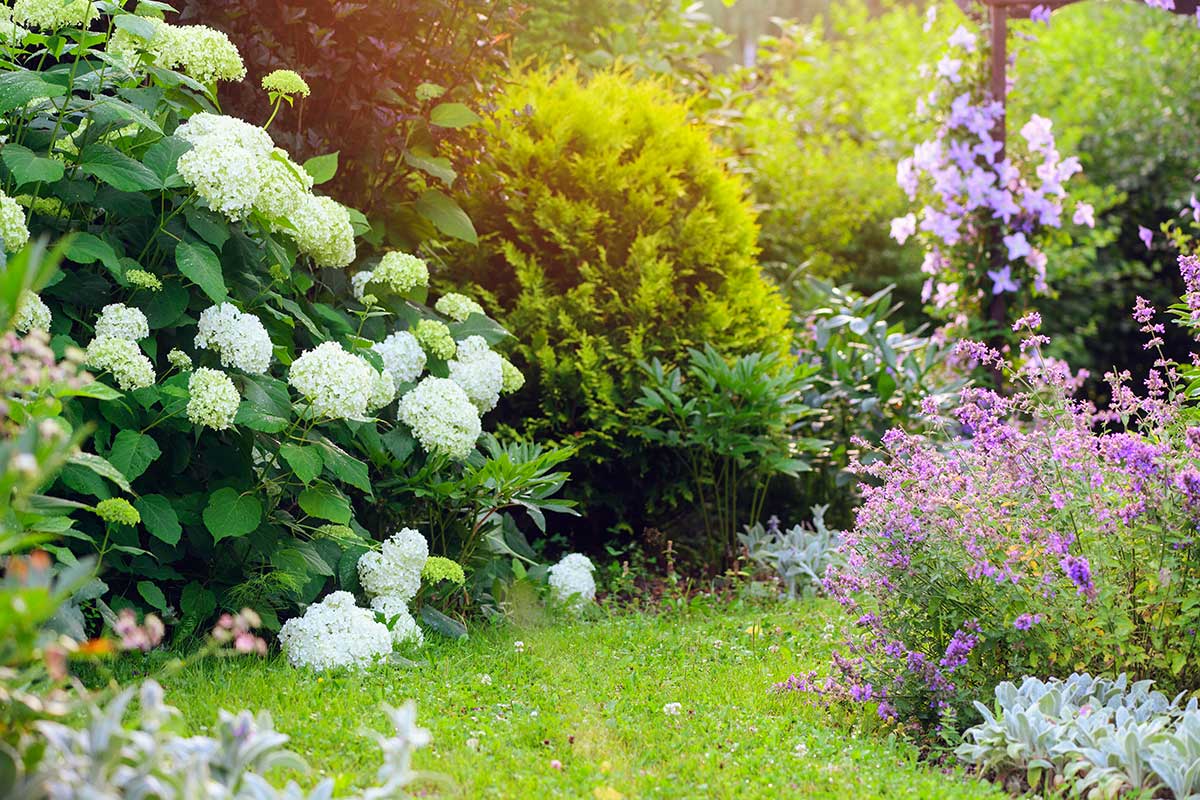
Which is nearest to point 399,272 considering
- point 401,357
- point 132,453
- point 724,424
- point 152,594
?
point 401,357

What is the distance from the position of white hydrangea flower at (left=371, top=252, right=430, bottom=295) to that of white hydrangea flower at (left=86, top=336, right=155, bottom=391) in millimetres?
1107

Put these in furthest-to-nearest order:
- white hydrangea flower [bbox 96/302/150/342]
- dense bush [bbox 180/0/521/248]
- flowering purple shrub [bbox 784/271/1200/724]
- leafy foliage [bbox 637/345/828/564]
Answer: leafy foliage [bbox 637/345/828/564], dense bush [bbox 180/0/521/248], white hydrangea flower [bbox 96/302/150/342], flowering purple shrub [bbox 784/271/1200/724]

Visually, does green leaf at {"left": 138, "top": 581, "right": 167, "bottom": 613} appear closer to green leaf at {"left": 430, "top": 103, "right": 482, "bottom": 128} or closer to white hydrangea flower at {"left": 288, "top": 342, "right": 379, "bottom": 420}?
white hydrangea flower at {"left": 288, "top": 342, "right": 379, "bottom": 420}

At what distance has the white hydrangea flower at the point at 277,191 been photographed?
10.8 ft

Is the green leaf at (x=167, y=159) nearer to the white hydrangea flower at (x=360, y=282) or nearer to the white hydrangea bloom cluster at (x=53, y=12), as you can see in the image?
the white hydrangea bloom cluster at (x=53, y=12)

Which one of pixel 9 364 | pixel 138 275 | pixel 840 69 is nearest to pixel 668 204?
pixel 138 275

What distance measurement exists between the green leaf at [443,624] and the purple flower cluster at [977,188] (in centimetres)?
402

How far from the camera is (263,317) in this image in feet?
11.7

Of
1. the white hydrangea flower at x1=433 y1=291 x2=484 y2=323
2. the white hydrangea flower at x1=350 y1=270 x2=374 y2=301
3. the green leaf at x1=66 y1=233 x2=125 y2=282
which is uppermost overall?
the green leaf at x1=66 y1=233 x2=125 y2=282

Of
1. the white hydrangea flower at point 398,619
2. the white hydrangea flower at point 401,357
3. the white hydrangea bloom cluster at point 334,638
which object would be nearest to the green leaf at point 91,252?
the white hydrangea flower at point 401,357

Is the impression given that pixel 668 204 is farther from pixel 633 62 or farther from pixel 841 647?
pixel 841 647

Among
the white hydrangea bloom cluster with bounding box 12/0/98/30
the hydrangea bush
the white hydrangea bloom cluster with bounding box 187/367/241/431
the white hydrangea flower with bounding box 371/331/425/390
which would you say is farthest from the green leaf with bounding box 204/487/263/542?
the white hydrangea bloom cluster with bounding box 12/0/98/30

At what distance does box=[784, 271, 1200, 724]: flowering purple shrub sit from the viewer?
9.43 ft

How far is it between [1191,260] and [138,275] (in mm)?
2935
